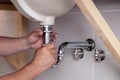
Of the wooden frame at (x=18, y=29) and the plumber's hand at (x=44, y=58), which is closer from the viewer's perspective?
the plumber's hand at (x=44, y=58)

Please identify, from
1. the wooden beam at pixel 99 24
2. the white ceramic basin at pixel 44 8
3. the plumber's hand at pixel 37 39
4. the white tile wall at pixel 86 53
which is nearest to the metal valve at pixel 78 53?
the white tile wall at pixel 86 53

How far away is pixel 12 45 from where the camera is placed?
3.35 ft

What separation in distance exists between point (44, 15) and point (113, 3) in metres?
0.34

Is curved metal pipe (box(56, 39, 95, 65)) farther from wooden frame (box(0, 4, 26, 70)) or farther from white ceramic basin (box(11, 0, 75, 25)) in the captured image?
wooden frame (box(0, 4, 26, 70))

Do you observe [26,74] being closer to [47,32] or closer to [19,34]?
[47,32]

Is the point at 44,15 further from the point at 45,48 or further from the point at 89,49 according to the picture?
the point at 89,49

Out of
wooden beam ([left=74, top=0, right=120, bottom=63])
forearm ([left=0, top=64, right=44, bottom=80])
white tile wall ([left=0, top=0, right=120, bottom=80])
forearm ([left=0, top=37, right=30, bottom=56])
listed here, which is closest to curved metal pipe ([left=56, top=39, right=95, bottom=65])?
white tile wall ([left=0, top=0, right=120, bottom=80])

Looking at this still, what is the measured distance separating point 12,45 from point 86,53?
323 mm

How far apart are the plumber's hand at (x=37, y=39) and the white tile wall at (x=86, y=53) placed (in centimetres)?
21

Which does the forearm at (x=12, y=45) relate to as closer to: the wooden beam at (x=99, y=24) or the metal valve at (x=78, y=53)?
the metal valve at (x=78, y=53)

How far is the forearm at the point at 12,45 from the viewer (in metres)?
0.99

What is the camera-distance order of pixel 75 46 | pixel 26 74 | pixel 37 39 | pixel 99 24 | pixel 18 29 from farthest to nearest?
1. pixel 18 29
2. pixel 75 46
3. pixel 37 39
4. pixel 26 74
5. pixel 99 24

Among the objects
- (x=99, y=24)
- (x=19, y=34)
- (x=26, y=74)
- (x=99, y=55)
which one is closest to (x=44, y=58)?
(x=26, y=74)

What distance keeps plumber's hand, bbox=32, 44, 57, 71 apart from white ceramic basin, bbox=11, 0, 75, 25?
0.10 metres
